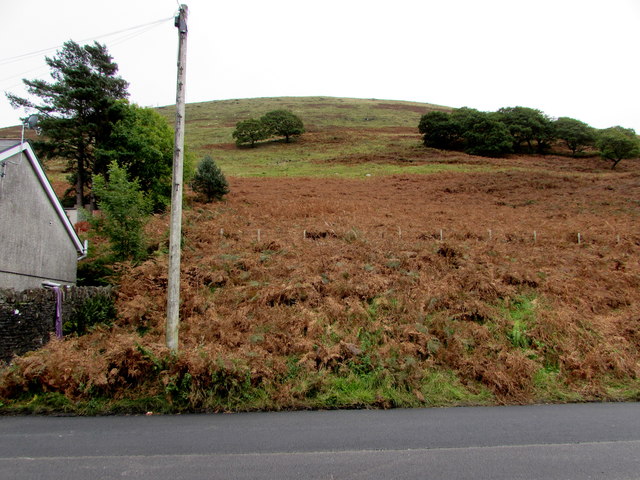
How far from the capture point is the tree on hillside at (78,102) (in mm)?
30219

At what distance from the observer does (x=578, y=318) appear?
41.4ft

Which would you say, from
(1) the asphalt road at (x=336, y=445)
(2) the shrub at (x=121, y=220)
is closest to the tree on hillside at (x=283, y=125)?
(2) the shrub at (x=121, y=220)

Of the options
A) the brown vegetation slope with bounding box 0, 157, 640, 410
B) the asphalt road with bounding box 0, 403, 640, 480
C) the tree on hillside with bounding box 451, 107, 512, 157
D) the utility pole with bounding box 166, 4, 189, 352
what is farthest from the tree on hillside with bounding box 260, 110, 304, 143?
the asphalt road with bounding box 0, 403, 640, 480

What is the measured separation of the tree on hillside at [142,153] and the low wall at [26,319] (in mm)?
17512

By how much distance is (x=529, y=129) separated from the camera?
204ft

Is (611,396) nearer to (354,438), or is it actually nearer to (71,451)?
(354,438)

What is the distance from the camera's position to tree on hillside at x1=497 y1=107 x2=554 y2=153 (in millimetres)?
62062

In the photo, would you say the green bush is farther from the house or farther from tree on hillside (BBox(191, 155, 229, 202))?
tree on hillside (BBox(191, 155, 229, 202))

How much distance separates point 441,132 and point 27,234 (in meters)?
57.7

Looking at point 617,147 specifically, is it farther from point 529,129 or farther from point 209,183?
point 209,183

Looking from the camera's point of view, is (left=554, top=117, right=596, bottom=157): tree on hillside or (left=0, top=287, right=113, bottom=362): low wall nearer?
(left=0, top=287, right=113, bottom=362): low wall

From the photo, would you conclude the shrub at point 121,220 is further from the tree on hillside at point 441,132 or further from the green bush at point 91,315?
the tree on hillside at point 441,132

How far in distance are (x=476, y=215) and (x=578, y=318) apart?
49.6ft

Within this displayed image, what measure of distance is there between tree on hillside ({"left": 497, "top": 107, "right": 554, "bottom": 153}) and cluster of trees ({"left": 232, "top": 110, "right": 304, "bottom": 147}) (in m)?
33.3
